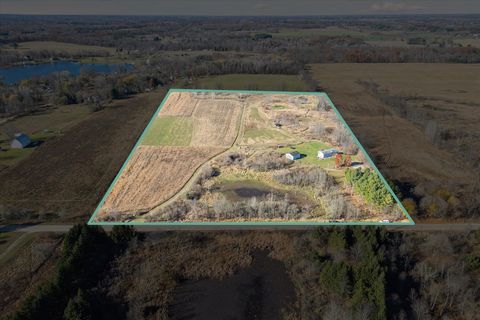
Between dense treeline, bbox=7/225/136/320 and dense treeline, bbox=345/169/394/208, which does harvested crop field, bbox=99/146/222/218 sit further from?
dense treeline, bbox=345/169/394/208

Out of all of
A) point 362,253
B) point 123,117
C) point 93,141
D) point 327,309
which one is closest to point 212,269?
point 327,309

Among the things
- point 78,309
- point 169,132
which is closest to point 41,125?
point 169,132

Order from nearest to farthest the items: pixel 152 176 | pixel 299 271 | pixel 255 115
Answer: pixel 299 271 → pixel 152 176 → pixel 255 115

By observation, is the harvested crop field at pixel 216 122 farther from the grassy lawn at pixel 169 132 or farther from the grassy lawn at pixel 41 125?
the grassy lawn at pixel 41 125

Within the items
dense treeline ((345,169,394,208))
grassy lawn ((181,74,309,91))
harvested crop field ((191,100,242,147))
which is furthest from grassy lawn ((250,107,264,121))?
dense treeline ((345,169,394,208))

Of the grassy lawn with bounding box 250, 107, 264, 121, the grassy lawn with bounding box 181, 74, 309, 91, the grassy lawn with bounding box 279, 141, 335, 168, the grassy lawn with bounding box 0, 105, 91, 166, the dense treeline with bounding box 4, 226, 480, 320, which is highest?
the grassy lawn with bounding box 181, 74, 309, 91

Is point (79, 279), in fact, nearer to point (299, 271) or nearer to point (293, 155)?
point (299, 271)
